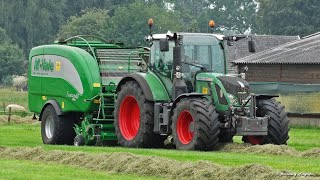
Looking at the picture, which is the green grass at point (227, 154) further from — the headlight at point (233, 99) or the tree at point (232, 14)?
the tree at point (232, 14)

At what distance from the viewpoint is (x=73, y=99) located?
1179 inches

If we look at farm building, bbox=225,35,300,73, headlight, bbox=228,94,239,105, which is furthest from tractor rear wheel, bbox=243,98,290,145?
farm building, bbox=225,35,300,73

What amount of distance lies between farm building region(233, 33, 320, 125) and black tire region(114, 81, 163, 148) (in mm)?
15149

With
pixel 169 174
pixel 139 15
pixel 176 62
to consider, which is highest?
pixel 139 15

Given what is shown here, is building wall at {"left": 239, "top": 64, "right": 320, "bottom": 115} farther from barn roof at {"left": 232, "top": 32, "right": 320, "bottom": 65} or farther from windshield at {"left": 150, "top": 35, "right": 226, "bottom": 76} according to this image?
windshield at {"left": 150, "top": 35, "right": 226, "bottom": 76}

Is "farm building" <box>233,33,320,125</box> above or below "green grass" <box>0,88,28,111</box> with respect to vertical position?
above

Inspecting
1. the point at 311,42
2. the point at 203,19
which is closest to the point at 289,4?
the point at 203,19

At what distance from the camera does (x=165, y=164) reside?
19984 millimetres

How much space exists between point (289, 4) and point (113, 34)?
2030 cm

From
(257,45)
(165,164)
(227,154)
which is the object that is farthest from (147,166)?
(257,45)

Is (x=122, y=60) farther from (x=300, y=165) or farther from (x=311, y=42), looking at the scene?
(x=311, y=42)

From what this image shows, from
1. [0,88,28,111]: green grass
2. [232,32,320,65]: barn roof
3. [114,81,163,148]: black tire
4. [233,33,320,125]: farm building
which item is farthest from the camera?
[0,88,28,111]: green grass

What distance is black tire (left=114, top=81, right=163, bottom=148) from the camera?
89.7 ft

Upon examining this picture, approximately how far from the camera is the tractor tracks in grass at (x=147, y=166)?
59.6 ft
